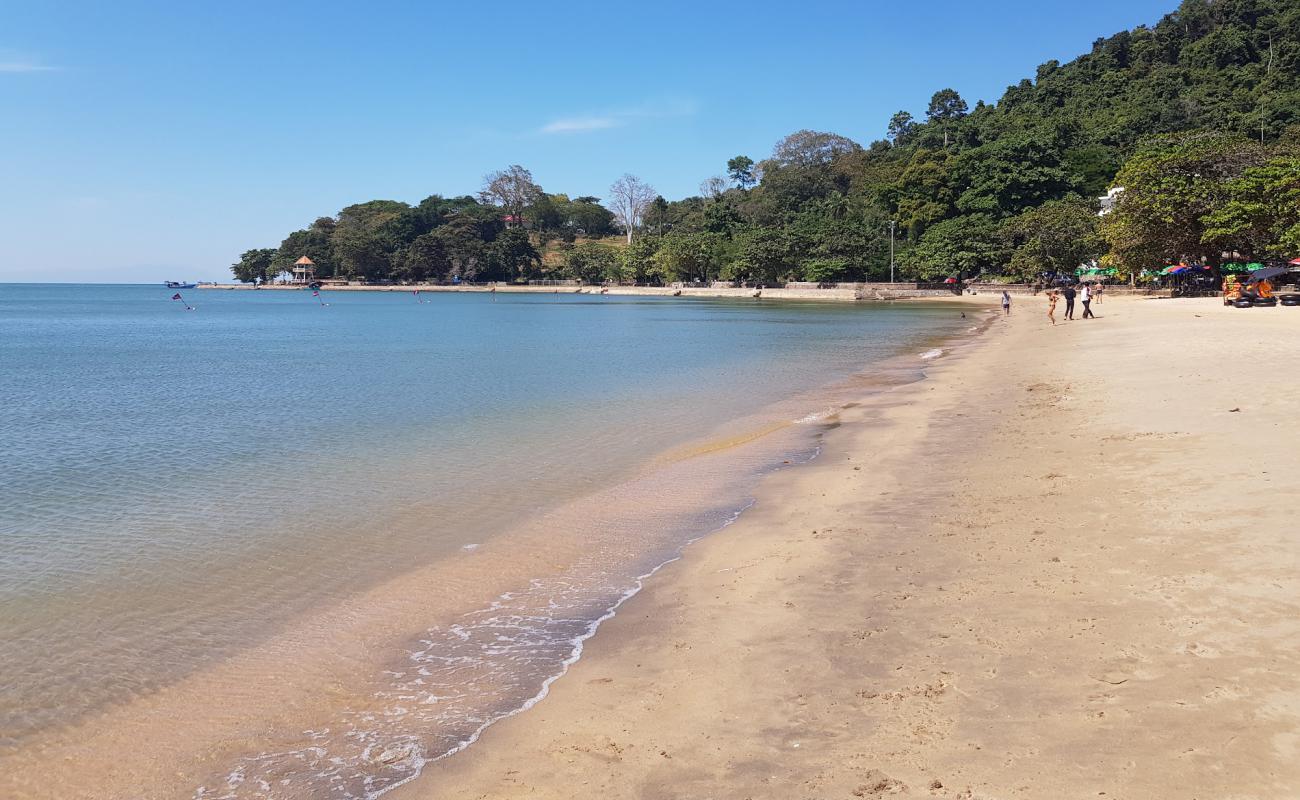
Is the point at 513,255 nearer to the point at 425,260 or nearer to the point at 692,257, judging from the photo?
the point at 425,260

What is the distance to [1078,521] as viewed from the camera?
314 inches

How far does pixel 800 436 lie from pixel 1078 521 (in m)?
7.46

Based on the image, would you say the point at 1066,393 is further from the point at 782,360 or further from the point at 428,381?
the point at 428,381

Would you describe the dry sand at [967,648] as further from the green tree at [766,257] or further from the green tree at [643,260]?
the green tree at [643,260]

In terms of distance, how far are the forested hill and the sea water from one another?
33883 millimetres

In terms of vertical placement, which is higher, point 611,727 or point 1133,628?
point 1133,628

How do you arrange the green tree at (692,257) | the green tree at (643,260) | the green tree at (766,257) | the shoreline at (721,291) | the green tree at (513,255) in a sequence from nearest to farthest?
Answer: the shoreline at (721,291) → the green tree at (766,257) → the green tree at (692,257) → the green tree at (643,260) → the green tree at (513,255)

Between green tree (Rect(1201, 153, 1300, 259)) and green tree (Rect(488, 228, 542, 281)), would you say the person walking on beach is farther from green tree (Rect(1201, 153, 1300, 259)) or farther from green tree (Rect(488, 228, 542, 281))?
green tree (Rect(488, 228, 542, 281))

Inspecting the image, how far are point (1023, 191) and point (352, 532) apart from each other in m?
105

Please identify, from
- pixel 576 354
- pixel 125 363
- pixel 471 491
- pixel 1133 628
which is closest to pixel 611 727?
pixel 1133 628

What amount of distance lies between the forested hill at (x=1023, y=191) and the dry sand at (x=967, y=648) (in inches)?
1558

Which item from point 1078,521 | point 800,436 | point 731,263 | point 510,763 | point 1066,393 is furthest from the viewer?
point 731,263

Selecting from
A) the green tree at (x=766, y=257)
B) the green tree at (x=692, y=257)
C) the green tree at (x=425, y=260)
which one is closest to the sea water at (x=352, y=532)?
the green tree at (x=766, y=257)

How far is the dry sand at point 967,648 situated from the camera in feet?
13.7
